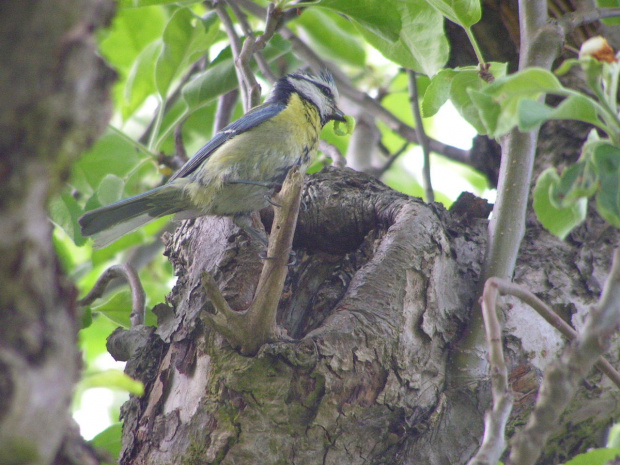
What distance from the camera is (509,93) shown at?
108 centimetres

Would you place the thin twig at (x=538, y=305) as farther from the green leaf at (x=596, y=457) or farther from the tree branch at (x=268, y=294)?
the tree branch at (x=268, y=294)

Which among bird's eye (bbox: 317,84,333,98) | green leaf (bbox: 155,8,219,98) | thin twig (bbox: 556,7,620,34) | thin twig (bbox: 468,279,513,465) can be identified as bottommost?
thin twig (bbox: 468,279,513,465)

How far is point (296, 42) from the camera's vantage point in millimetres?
2912

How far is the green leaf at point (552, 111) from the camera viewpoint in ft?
3.17

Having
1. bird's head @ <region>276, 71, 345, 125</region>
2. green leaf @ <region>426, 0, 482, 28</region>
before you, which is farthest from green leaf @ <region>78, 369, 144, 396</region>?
bird's head @ <region>276, 71, 345, 125</region>

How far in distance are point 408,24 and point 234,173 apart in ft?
3.21

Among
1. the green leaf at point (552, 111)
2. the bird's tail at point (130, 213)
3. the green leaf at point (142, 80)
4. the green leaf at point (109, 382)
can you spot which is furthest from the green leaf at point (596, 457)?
the green leaf at point (142, 80)

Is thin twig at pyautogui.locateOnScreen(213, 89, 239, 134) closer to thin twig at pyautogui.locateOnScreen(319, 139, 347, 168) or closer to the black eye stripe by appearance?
the black eye stripe

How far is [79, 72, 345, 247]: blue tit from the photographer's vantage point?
7.73ft

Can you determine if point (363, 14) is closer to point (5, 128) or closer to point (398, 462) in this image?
point (398, 462)

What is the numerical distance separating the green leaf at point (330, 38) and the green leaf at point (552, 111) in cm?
201

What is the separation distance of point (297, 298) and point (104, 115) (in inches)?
58.4

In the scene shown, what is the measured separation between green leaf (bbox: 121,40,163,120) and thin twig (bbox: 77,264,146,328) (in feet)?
3.03

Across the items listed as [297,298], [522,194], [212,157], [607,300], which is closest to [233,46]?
[212,157]
